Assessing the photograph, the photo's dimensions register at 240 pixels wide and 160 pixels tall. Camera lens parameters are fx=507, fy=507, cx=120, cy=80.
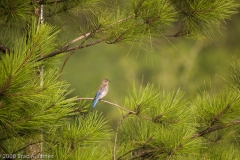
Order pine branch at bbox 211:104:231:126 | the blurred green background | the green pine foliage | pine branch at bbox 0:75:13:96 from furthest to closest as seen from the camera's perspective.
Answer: the blurred green background → pine branch at bbox 211:104:231:126 → the green pine foliage → pine branch at bbox 0:75:13:96

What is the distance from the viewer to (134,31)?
2232mm

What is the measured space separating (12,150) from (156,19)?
878mm

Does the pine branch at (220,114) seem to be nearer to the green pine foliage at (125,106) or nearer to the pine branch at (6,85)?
the green pine foliage at (125,106)

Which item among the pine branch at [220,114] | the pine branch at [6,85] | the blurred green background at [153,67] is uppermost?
the blurred green background at [153,67]

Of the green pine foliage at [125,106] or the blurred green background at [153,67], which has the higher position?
the blurred green background at [153,67]

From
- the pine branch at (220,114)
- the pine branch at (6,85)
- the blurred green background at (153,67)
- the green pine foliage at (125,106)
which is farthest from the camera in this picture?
the blurred green background at (153,67)

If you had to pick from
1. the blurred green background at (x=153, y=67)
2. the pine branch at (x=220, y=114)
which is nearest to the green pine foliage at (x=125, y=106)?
the pine branch at (x=220, y=114)

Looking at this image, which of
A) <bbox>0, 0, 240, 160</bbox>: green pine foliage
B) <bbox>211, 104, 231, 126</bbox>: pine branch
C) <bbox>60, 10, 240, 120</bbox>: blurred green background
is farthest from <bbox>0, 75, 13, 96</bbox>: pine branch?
<bbox>60, 10, 240, 120</bbox>: blurred green background

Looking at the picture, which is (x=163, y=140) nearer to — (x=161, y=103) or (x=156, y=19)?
(x=161, y=103)

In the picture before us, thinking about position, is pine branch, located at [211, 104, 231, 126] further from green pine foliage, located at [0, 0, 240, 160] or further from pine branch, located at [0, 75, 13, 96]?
pine branch, located at [0, 75, 13, 96]

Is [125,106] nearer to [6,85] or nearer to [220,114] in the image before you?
[220,114]

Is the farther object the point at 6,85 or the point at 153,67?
the point at 153,67

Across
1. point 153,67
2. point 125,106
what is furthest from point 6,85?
point 153,67

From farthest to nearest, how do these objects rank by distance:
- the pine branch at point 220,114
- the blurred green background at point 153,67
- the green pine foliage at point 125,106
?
the blurred green background at point 153,67 < the pine branch at point 220,114 < the green pine foliage at point 125,106
